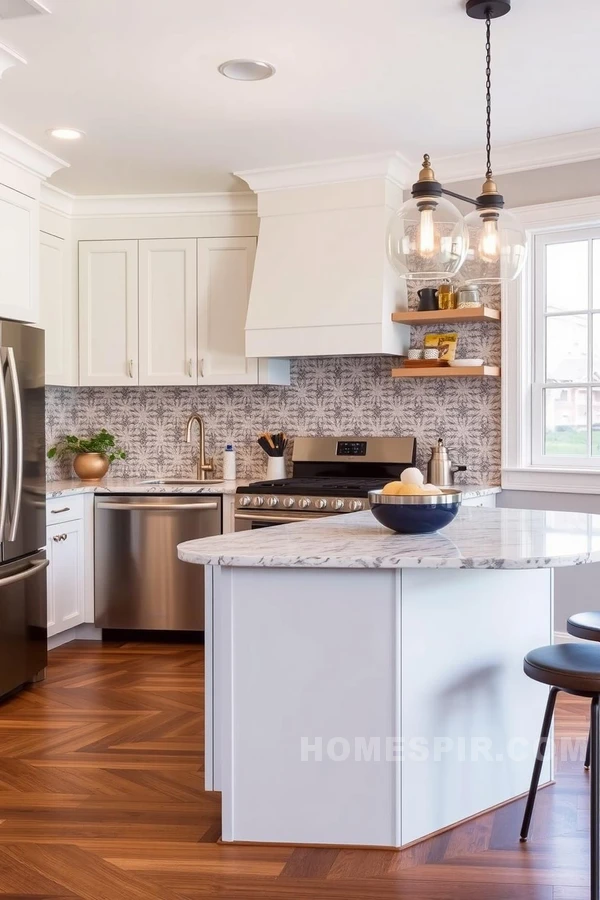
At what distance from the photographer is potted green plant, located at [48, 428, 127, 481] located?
527 centimetres

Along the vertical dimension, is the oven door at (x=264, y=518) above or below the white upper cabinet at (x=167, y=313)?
below

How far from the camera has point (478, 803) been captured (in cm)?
276

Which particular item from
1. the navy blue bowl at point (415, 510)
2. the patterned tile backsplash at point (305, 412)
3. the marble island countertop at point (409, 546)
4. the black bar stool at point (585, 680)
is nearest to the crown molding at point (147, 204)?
the patterned tile backsplash at point (305, 412)

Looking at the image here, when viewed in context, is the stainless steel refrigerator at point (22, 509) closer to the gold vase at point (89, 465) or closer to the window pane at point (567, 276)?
the gold vase at point (89, 465)

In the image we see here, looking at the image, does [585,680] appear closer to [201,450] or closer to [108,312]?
[201,450]

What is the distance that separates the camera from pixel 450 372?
4.66m

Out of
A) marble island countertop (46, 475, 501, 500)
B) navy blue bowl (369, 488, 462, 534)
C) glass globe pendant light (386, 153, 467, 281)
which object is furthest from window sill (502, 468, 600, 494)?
glass globe pendant light (386, 153, 467, 281)

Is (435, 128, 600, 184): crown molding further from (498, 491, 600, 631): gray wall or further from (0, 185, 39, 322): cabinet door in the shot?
(0, 185, 39, 322): cabinet door

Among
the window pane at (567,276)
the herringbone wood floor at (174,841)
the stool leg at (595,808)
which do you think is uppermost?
the window pane at (567,276)

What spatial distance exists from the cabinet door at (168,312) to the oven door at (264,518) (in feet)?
3.17

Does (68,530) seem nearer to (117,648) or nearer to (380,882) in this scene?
(117,648)

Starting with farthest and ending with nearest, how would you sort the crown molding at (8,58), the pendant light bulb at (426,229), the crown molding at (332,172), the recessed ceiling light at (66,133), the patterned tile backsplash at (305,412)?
the patterned tile backsplash at (305,412) < the crown molding at (332,172) < the recessed ceiling light at (66,133) < the crown molding at (8,58) < the pendant light bulb at (426,229)

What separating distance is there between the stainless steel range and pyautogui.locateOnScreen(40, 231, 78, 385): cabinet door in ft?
4.48

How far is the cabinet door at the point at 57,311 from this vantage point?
16.8ft
